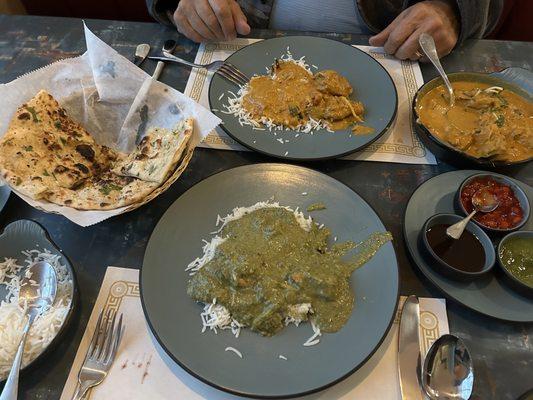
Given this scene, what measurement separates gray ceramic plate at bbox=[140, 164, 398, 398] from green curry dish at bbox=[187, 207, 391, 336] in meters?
0.04

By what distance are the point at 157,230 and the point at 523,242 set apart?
1424 millimetres

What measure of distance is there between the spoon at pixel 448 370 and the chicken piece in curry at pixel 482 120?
3.06 feet

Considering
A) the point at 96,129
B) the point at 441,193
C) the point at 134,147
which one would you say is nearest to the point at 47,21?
the point at 96,129

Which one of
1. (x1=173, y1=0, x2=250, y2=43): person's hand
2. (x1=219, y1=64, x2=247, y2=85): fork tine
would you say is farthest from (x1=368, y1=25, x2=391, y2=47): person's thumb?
(x1=219, y1=64, x2=247, y2=85): fork tine

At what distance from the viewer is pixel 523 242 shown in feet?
5.36

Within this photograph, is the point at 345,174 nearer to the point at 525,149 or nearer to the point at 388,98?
the point at 388,98

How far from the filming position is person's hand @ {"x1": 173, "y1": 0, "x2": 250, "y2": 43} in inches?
97.0

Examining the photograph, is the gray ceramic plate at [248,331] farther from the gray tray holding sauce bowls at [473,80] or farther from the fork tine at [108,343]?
the gray tray holding sauce bowls at [473,80]

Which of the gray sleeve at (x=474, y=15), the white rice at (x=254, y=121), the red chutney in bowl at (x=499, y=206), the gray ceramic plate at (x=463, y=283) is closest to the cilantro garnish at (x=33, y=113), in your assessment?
the white rice at (x=254, y=121)

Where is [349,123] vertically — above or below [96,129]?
below

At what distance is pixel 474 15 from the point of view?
2477 millimetres

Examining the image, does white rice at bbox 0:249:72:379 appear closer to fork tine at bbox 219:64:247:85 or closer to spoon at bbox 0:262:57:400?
spoon at bbox 0:262:57:400

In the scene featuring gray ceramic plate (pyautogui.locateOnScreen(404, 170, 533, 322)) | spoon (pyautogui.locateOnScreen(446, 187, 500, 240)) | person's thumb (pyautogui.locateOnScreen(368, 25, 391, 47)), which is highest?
person's thumb (pyautogui.locateOnScreen(368, 25, 391, 47))

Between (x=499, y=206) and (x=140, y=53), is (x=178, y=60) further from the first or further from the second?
(x=499, y=206)
